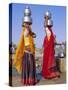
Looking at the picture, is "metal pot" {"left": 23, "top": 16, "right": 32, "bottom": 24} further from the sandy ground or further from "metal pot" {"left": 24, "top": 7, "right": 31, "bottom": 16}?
the sandy ground

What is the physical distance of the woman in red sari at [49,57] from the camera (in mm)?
1840

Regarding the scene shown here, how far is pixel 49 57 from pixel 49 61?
0.10 feet

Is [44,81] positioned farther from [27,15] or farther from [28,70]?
[27,15]

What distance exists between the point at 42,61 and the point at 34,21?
32cm

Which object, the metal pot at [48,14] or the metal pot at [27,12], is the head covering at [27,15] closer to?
the metal pot at [27,12]

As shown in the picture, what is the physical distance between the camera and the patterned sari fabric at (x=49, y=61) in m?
1.84

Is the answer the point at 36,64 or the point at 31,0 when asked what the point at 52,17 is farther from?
the point at 36,64

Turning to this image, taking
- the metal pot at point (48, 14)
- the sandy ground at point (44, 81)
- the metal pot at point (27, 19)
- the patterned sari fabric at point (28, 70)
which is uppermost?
the metal pot at point (48, 14)

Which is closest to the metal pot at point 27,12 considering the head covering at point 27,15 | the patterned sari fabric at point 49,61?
the head covering at point 27,15

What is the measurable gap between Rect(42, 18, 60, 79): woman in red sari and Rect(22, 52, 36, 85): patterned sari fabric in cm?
10

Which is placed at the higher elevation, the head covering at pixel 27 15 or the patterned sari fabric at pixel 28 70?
the head covering at pixel 27 15

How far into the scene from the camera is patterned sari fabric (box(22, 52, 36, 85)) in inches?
70.3

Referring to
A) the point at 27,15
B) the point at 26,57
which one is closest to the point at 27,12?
the point at 27,15

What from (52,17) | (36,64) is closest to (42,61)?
(36,64)
